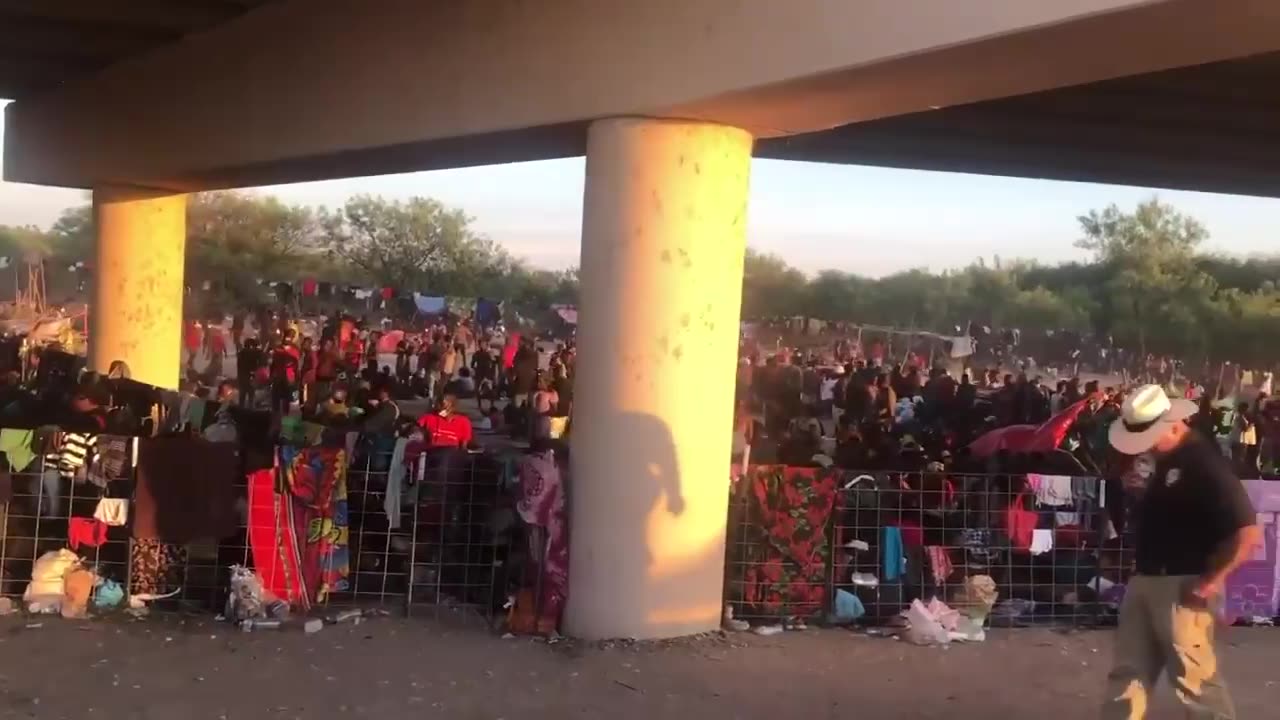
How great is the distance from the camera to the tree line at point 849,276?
126 feet

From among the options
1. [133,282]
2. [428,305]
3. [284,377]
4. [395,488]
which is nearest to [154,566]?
[395,488]

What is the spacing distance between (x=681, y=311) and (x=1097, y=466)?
17.1 feet

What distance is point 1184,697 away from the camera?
4891mm

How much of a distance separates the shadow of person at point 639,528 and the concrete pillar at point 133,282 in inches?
332

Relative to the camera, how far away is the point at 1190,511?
4891 millimetres

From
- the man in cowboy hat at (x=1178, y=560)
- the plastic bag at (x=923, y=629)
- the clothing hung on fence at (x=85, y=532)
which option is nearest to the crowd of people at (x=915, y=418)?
the plastic bag at (x=923, y=629)

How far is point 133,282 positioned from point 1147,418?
1188 centimetres

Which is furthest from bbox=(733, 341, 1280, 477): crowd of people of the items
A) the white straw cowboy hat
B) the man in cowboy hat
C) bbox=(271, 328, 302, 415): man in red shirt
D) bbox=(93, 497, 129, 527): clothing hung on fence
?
bbox=(271, 328, 302, 415): man in red shirt

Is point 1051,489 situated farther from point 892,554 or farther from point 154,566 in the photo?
point 154,566

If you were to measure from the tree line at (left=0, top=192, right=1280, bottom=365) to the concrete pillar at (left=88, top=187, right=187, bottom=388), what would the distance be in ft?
79.2

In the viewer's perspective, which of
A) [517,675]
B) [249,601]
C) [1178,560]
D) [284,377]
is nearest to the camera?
[1178,560]

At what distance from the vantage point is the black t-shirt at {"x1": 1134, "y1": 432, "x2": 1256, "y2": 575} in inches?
190

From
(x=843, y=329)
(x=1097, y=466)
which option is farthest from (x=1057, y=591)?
Result: (x=843, y=329)

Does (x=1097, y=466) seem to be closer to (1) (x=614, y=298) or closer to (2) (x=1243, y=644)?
(2) (x=1243, y=644)
